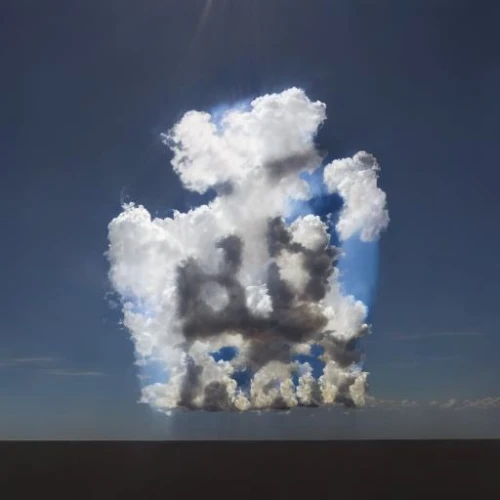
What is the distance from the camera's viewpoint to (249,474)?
220 feet

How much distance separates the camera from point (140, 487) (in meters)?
55.1

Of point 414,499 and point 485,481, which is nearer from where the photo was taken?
point 414,499

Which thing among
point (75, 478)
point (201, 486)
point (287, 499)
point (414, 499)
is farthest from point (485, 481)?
point (75, 478)

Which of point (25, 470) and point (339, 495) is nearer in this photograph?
point (339, 495)

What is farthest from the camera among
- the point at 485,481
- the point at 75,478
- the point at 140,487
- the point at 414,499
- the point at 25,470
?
the point at 25,470

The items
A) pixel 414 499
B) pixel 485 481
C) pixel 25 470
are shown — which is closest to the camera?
pixel 414 499

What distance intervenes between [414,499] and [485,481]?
17.6 m

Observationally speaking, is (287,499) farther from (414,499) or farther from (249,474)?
(249,474)

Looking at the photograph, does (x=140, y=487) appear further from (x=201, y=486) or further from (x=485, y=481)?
(x=485, y=481)

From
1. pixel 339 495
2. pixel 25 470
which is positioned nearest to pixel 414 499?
pixel 339 495

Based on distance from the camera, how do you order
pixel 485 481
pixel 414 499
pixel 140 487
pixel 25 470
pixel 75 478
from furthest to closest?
1. pixel 25 470
2. pixel 75 478
3. pixel 485 481
4. pixel 140 487
5. pixel 414 499

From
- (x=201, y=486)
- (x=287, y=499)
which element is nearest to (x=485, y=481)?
(x=287, y=499)

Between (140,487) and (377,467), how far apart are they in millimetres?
37599

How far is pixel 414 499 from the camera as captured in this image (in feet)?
152
